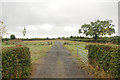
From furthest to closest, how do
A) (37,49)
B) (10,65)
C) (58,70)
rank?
(37,49)
(58,70)
(10,65)

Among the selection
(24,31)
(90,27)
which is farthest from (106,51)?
(24,31)

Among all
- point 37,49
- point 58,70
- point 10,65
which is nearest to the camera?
point 10,65

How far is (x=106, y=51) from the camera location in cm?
442

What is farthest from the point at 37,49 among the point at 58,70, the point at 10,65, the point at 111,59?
the point at 111,59

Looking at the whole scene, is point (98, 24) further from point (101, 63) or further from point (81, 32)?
point (101, 63)

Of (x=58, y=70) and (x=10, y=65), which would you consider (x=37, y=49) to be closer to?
(x=58, y=70)

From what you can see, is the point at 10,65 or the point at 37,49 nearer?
the point at 10,65

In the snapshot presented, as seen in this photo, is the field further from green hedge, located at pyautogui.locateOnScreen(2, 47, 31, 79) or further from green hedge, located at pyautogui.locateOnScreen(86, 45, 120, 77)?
green hedge, located at pyautogui.locateOnScreen(86, 45, 120, 77)

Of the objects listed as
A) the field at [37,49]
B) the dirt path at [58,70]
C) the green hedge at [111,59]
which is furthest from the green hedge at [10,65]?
the green hedge at [111,59]

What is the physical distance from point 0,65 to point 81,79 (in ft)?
13.5

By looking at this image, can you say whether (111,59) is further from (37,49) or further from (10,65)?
(37,49)

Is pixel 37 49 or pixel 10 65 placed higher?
pixel 10 65

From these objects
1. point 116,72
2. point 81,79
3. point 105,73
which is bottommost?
point 81,79

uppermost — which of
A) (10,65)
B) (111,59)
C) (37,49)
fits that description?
(111,59)
